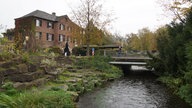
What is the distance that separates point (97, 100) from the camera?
35.7 feet

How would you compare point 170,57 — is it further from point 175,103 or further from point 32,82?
point 32,82

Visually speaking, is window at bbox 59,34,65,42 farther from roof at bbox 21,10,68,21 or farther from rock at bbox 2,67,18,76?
rock at bbox 2,67,18,76

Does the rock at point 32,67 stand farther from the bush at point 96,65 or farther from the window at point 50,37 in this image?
the window at point 50,37

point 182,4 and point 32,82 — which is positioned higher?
point 182,4

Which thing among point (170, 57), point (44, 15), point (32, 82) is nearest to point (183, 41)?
point (170, 57)

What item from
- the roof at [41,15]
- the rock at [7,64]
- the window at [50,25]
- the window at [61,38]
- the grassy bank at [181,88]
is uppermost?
the roof at [41,15]

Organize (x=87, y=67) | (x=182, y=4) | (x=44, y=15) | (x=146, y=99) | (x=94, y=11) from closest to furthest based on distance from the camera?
(x=146, y=99), (x=87, y=67), (x=182, y=4), (x=94, y=11), (x=44, y=15)

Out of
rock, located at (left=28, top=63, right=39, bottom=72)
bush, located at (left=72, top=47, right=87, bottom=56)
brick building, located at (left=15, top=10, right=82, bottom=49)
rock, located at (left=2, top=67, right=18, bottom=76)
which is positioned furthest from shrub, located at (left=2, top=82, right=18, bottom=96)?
brick building, located at (left=15, top=10, right=82, bottom=49)

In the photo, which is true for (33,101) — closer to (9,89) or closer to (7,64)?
(9,89)

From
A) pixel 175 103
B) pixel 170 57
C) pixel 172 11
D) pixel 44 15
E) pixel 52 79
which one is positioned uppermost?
pixel 44 15

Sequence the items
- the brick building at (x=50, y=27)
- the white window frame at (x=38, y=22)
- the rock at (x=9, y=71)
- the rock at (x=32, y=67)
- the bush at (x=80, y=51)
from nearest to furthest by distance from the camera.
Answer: the rock at (x=9, y=71), the rock at (x=32, y=67), the bush at (x=80, y=51), the white window frame at (x=38, y=22), the brick building at (x=50, y=27)

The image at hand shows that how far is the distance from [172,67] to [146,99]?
18.5 feet

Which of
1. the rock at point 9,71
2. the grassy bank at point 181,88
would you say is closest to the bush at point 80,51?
the grassy bank at point 181,88

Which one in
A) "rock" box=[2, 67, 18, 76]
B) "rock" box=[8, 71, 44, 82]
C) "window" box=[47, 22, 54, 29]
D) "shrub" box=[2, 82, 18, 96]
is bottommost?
"shrub" box=[2, 82, 18, 96]
